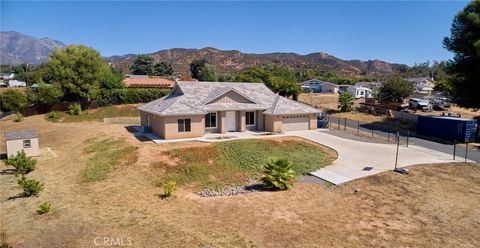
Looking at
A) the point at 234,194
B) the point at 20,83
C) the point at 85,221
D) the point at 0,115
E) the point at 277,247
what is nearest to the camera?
the point at 277,247

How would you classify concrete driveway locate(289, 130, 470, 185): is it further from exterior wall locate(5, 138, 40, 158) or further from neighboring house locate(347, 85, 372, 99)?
neighboring house locate(347, 85, 372, 99)

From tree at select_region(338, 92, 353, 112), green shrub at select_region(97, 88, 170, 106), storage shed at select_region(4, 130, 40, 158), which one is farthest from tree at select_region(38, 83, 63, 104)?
tree at select_region(338, 92, 353, 112)

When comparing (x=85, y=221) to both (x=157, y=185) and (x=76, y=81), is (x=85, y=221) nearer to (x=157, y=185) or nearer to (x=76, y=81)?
(x=157, y=185)

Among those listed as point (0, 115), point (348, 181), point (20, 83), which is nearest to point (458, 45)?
point (348, 181)

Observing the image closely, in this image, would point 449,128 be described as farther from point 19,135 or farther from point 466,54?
point 19,135

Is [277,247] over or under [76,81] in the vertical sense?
under
